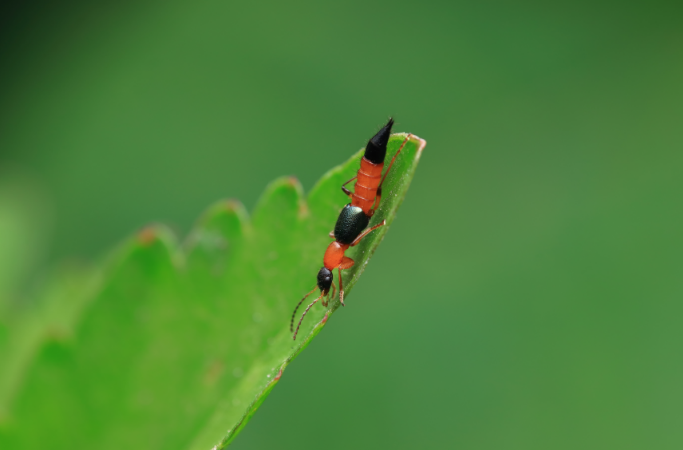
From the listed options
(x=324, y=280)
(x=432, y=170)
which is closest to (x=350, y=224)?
(x=324, y=280)

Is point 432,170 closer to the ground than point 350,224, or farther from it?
closer to the ground

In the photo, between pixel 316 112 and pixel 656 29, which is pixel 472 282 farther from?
pixel 656 29

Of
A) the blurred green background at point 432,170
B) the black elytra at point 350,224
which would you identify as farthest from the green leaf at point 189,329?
the blurred green background at point 432,170

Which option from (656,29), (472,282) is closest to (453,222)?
(472,282)

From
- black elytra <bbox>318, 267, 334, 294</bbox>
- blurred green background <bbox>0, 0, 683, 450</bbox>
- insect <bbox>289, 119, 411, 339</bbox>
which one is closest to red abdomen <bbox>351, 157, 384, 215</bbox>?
insect <bbox>289, 119, 411, 339</bbox>

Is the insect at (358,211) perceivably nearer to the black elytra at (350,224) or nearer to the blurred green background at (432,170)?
the black elytra at (350,224)

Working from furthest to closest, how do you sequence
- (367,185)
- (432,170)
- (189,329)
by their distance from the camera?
(432,170), (367,185), (189,329)

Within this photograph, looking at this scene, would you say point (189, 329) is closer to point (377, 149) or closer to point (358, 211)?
point (358, 211)

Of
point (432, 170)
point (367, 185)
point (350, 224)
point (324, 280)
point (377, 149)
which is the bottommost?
point (432, 170)
